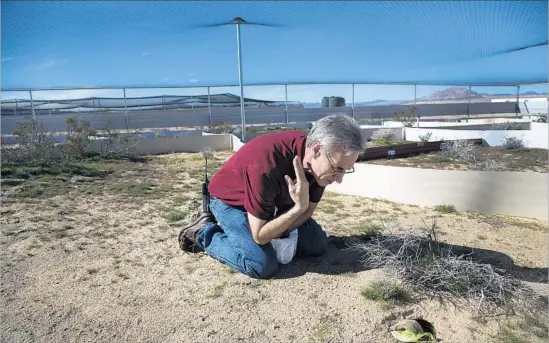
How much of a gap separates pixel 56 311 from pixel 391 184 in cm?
399

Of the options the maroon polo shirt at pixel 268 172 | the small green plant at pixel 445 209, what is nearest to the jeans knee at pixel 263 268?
the maroon polo shirt at pixel 268 172

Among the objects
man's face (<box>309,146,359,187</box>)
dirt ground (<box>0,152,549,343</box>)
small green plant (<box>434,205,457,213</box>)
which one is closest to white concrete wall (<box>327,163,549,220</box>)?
small green plant (<box>434,205,457,213</box>)

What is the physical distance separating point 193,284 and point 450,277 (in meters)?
1.57

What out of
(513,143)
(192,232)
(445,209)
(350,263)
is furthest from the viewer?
(513,143)

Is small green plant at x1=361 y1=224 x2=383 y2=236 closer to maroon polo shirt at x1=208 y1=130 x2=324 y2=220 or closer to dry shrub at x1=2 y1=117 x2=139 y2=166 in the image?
maroon polo shirt at x1=208 y1=130 x2=324 y2=220

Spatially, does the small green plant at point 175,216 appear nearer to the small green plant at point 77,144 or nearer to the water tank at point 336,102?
the small green plant at point 77,144

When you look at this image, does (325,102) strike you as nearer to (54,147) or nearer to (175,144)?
(175,144)

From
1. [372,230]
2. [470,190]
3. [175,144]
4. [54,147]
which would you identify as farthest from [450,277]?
[175,144]

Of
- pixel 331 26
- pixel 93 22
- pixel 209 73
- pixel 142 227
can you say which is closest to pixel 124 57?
pixel 93 22

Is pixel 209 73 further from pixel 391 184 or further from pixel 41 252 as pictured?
pixel 41 252

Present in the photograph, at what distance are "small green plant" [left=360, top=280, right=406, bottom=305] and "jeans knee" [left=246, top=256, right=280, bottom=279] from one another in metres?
0.58

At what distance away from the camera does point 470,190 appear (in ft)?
15.3

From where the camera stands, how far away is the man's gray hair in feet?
7.04

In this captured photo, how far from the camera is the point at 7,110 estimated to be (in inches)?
583
